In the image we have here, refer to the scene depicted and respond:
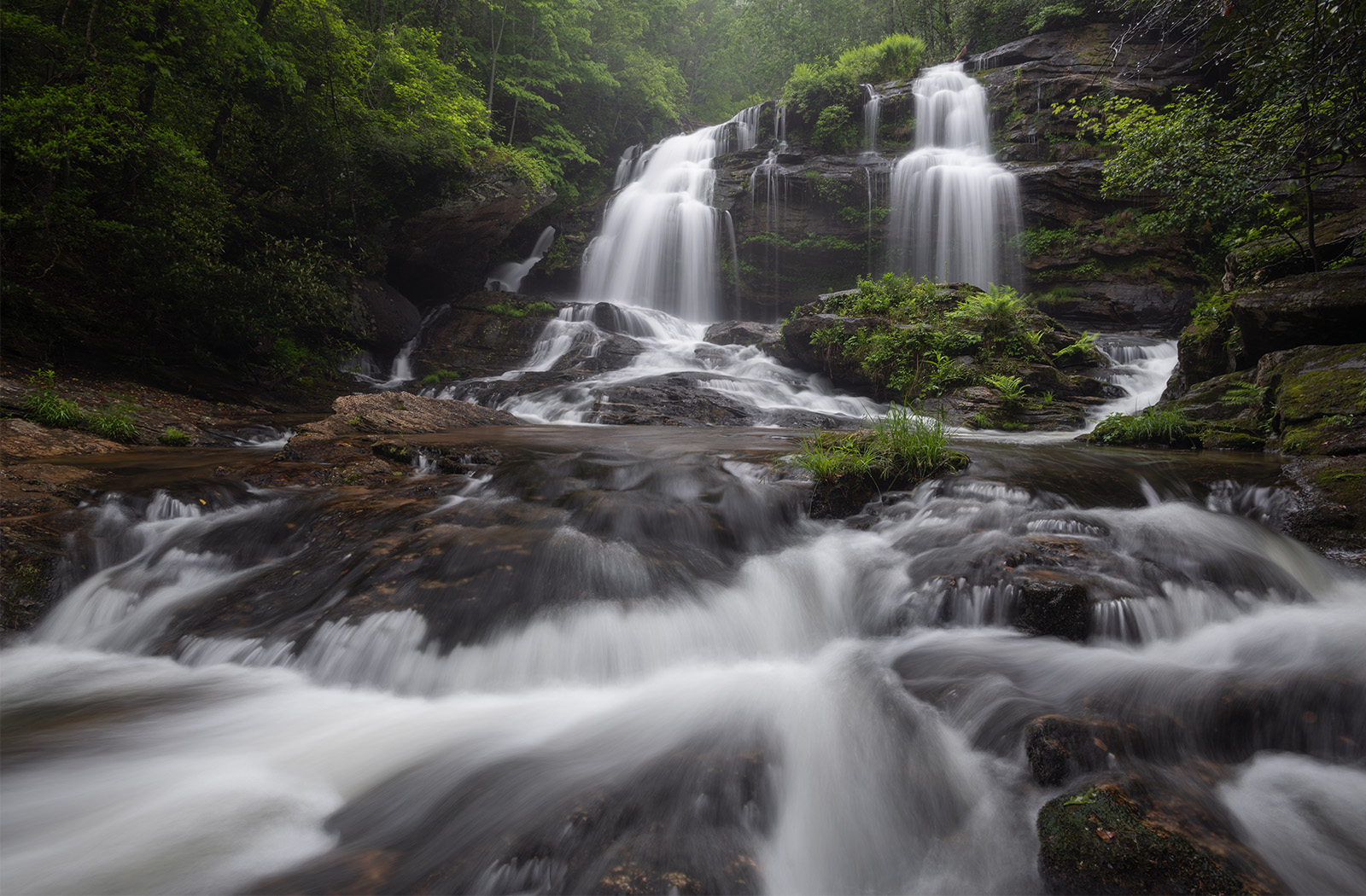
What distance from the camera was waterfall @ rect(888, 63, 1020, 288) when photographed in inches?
648

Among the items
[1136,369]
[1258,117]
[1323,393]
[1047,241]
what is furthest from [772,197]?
[1323,393]

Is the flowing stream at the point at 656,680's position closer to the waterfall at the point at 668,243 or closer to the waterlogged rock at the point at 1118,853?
the waterlogged rock at the point at 1118,853

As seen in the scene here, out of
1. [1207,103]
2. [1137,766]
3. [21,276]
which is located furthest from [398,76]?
[1137,766]

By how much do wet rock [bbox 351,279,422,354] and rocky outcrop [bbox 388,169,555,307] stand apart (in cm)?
118

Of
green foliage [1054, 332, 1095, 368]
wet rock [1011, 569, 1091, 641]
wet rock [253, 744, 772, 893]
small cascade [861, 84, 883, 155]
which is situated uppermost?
small cascade [861, 84, 883, 155]

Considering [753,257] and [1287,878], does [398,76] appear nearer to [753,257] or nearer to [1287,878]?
[753,257]

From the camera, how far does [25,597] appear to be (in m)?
3.73

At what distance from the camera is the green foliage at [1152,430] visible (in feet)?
21.6

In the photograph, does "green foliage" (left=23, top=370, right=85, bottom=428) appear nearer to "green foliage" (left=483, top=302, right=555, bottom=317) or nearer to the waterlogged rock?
the waterlogged rock

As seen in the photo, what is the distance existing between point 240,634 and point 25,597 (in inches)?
61.6

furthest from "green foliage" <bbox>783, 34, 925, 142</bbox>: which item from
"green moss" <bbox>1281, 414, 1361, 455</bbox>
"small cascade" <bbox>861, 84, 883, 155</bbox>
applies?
"green moss" <bbox>1281, 414, 1361, 455</bbox>

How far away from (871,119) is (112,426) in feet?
70.7

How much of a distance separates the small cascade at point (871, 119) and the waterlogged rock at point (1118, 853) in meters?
21.5

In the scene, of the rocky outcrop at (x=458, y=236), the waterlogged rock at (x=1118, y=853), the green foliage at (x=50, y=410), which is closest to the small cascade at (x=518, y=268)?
the rocky outcrop at (x=458, y=236)
